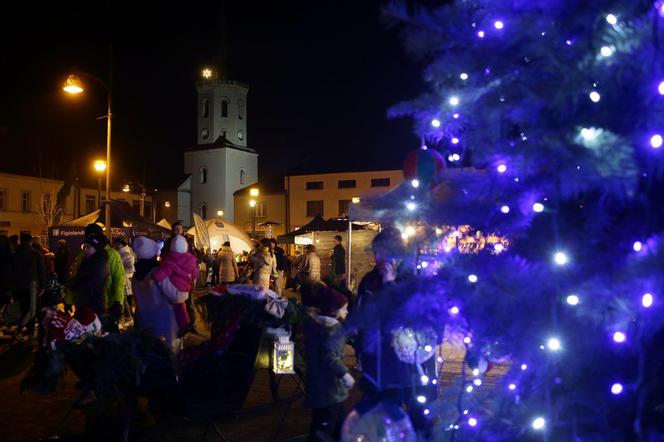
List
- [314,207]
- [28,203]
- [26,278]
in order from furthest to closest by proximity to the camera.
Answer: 1. [314,207]
2. [28,203]
3. [26,278]

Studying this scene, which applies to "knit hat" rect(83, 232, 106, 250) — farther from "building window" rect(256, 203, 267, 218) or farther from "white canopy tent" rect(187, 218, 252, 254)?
"building window" rect(256, 203, 267, 218)

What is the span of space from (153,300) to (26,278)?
21.4 ft

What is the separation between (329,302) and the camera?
518 centimetres

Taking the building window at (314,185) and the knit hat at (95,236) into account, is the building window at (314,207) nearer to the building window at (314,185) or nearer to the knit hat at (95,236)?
the building window at (314,185)

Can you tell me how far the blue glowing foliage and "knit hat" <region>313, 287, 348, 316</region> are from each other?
2.02 metres

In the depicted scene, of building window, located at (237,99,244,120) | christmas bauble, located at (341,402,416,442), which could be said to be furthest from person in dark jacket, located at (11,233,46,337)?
building window, located at (237,99,244,120)

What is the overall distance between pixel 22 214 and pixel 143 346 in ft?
184


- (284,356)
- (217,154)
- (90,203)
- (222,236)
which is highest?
(217,154)

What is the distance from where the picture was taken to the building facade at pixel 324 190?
195ft

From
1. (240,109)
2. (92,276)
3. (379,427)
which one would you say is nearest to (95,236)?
(92,276)

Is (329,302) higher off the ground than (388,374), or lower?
higher

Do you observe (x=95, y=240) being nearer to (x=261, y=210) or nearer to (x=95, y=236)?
(x=95, y=236)

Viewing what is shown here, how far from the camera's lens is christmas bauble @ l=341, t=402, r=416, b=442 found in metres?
3.68

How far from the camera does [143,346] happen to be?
4.98m
